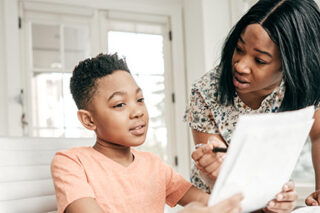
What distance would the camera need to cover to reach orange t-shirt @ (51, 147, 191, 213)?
2.93 ft

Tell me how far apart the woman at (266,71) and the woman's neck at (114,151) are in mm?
226

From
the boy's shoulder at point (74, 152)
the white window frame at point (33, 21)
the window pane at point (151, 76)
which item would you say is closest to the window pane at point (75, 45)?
the white window frame at point (33, 21)

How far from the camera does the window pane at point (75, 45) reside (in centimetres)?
380

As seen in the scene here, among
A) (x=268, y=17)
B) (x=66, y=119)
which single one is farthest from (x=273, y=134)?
(x=66, y=119)

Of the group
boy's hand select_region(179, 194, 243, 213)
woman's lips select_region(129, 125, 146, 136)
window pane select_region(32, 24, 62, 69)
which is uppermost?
window pane select_region(32, 24, 62, 69)

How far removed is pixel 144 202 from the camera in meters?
0.99

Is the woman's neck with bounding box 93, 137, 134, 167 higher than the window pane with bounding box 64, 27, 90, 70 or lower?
lower

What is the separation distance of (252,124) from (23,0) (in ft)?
11.3

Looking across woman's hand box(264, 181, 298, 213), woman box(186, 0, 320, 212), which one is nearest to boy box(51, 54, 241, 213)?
woman box(186, 0, 320, 212)

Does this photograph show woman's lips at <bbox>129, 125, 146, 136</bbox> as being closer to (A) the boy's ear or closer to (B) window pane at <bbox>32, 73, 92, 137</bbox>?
(A) the boy's ear

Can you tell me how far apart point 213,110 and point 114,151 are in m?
0.48

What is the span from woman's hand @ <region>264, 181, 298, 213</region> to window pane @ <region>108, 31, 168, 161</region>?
333cm

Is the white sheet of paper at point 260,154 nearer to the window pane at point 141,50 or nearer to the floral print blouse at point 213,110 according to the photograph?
the floral print blouse at point 213,110

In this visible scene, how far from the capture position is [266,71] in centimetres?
115
